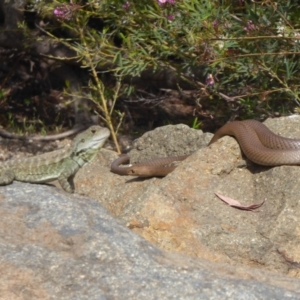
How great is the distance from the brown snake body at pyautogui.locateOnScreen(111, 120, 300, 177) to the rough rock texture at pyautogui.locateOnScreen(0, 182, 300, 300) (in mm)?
1856

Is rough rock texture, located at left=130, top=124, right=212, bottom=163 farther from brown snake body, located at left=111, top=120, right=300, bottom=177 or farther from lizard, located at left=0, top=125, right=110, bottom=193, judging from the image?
lizard, located at left=0, top=125, right=110, bottom=193

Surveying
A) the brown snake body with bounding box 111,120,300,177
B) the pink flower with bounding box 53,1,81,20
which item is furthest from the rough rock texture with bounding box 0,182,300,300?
the pink flower with bounding box 53,1,81,20

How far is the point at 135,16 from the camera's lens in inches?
351

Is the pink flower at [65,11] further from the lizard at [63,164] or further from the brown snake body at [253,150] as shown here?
the lizard at [63,164]

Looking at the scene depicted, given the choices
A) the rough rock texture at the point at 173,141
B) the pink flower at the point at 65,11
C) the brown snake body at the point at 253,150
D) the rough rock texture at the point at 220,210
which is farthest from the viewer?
the pink flower at the point at 65,11

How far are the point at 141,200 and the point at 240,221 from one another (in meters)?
0.73

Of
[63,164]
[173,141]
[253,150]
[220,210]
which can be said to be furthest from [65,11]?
[220,210]

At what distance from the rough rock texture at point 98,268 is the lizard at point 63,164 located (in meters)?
1.50

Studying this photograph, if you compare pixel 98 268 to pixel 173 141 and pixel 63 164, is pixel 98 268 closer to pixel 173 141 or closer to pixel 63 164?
pixel 63 164

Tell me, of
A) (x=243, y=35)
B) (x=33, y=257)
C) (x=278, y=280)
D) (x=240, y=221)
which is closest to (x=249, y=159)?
(x=240, y=221)

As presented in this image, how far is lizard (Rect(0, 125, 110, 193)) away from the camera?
268 inches

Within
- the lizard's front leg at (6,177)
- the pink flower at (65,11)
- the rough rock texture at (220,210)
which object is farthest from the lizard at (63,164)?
the pink flower at (65,11)

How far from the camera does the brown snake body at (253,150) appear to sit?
6746 millimetres

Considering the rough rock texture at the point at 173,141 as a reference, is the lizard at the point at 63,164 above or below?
above
